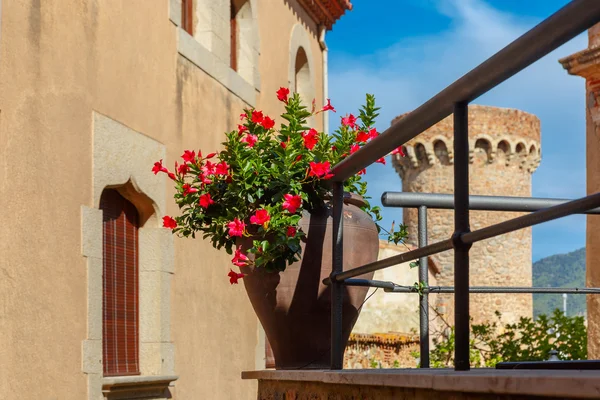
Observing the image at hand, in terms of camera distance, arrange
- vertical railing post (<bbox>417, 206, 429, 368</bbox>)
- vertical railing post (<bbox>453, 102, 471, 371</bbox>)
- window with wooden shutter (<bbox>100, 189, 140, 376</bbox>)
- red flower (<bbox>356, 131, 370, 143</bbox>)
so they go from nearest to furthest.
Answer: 1. vertical railing post (<bbox>453, 102, 471, 371</bbox>)
2. vertical railing post (<bbox>417, 206, 429, 368</bbox>)
3. red flower (<bbox>356, 131, 370, 143</bbox>)
4. window with wooden shutter (<bbox>100, 189, 140, 376</bbox>)

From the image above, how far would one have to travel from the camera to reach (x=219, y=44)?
9867 millimetres

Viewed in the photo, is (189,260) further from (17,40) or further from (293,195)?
(293,195)

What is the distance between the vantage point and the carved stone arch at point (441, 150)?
42.0 metres

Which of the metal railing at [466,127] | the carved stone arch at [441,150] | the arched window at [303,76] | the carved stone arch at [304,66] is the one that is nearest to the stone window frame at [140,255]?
the metal railing at [466,127]

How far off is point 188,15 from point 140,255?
258cm

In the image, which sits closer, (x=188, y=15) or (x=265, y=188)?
(x=265, y=188)

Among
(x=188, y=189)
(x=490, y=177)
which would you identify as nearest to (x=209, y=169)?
(x=188, y=189)

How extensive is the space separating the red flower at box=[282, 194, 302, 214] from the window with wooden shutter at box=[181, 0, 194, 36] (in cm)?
497

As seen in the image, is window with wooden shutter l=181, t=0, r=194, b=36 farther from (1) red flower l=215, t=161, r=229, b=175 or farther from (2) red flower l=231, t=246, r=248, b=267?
(2) red flower l=231, t=246, r=248, b=267

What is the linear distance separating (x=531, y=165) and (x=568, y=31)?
41677mm

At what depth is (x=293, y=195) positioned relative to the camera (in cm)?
494

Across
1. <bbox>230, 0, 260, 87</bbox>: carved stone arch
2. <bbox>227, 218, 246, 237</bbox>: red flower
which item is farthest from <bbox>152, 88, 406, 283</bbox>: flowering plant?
<bbox>230, 0, 260, 87</bbox>: carved stone arch

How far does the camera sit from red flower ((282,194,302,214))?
4.85 metres

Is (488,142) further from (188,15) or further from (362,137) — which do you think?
(362,137)
